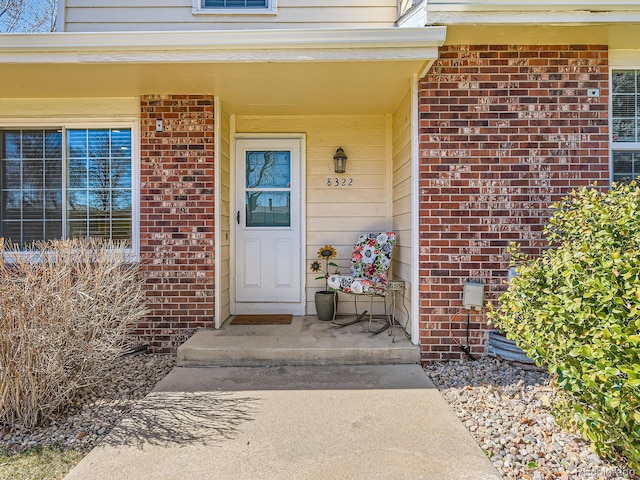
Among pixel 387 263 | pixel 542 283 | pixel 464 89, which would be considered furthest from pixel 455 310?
pixel 464 89

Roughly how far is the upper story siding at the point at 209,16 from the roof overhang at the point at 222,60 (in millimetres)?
1001

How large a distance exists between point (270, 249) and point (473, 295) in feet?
7.86

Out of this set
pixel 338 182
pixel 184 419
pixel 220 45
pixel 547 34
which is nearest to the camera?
pixel 184 419

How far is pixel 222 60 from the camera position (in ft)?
11.1

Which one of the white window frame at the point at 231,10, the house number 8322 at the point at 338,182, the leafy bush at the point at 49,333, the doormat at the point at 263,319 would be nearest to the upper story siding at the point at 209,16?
the white window frame at the point at 231,10

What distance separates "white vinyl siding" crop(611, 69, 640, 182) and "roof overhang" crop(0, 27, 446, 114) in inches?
74.1

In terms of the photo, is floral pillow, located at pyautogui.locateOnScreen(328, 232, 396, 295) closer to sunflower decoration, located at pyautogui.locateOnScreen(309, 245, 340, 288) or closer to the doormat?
sunflower decoration, located at pyautogui.locateOnScreen(309, 245, 340, 288)

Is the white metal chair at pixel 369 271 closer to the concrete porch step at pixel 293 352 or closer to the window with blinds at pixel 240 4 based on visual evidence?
the concrete porch step at pixel 293 352

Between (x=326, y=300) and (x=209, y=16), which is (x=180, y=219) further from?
(x=209, y=16)

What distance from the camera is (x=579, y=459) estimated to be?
2.14 m

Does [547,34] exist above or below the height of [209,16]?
below

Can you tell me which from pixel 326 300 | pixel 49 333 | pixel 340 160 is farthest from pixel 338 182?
pixel 49 333

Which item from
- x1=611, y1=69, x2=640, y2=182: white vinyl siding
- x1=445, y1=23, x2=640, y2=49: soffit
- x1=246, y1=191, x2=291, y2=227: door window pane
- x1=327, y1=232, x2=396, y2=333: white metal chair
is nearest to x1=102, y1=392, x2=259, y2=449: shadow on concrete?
x1=327, y1=232, x2=396, y2=333: white metal chair

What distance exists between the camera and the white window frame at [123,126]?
14.2ft
